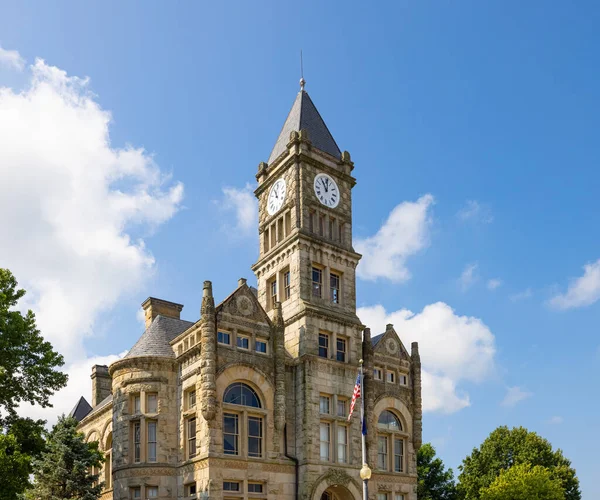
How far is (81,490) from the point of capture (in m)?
38.3

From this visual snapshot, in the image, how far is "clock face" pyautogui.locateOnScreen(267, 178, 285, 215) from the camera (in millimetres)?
49000

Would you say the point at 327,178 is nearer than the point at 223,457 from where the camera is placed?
No

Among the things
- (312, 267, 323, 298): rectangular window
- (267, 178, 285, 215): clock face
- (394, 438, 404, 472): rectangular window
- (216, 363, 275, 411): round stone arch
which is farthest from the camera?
(267, 178, 285, 215): clock face

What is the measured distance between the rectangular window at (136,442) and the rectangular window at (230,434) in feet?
18.0

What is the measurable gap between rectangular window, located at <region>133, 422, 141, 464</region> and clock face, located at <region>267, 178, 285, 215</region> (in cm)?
1680

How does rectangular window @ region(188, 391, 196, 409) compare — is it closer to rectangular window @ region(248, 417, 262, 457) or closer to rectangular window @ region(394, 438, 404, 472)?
rectangular window @ region(248, 417, 262, 457)

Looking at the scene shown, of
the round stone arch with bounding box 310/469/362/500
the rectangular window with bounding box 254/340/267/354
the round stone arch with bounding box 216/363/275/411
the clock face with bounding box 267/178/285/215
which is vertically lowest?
the round stone arch with bounding box 310/469/362/500

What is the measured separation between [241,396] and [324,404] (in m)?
5.88

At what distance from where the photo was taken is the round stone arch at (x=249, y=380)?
130ft

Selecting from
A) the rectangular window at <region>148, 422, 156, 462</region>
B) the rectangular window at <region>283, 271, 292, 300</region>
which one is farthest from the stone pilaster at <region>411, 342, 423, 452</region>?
the rectangular window at <region>148, 422, 156, 462</region>

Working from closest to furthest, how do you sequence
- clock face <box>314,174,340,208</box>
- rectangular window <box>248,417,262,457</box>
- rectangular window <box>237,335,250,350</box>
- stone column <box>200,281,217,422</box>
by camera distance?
stone column <box>200,281,217,422</box> < rectangular window <box>248,417,262,457</box> < rectangular window <box>237,335,250,350</box> < clock face <box>314,174,340,208</box>

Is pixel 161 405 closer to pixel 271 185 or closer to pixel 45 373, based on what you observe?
A: pixel 45 373

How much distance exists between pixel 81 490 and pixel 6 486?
532cm

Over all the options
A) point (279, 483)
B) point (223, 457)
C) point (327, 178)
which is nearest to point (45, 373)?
point (223, 457)
